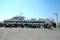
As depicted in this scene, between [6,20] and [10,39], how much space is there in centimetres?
5413

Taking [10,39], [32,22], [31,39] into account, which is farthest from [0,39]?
[32,22]

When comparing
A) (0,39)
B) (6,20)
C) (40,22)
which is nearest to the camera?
(0,39)

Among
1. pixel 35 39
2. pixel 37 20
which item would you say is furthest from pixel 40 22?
pixel 35 39

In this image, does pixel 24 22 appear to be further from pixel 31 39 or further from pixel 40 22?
pixel 31 39

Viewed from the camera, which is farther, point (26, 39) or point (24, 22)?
point (24, 22)

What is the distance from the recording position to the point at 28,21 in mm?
62938

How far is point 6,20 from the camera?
218 ft

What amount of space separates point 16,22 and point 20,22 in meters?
1.82

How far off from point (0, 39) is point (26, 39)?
2376mm

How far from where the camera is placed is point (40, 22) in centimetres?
6166

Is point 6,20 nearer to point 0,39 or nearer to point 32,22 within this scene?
point 32,22

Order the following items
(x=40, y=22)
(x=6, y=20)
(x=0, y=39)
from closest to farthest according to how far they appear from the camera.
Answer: (x=0, y=39), (x=40, y=22), (x=6, y=20)

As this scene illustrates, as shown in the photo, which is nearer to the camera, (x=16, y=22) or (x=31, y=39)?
(x=31, y=39)

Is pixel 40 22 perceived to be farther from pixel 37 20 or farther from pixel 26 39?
pixel 26 39
